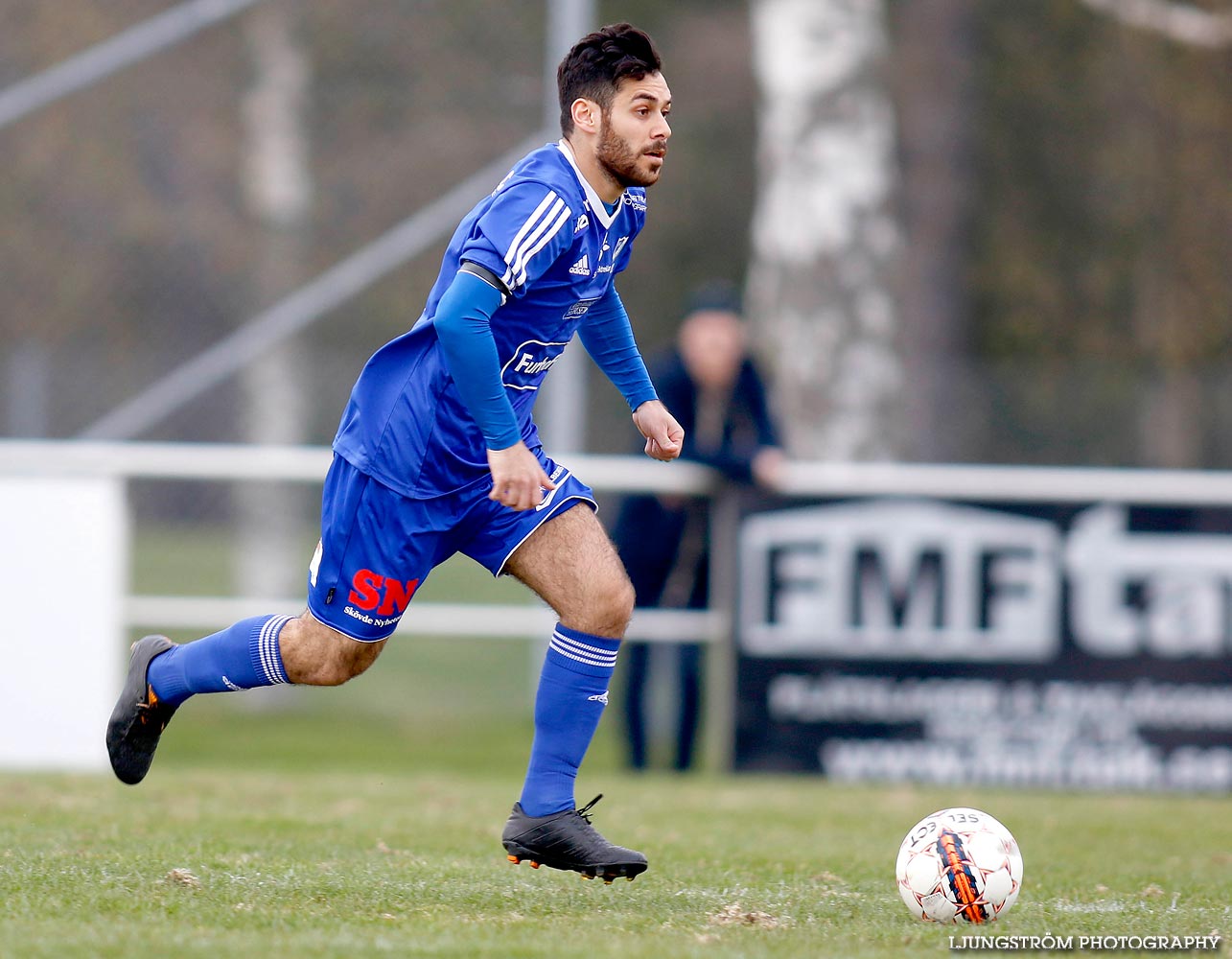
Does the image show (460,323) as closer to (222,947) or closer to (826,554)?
(222,947)

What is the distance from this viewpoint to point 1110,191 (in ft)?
74.4

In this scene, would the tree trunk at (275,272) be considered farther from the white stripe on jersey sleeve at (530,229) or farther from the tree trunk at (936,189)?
the white stripe on jersey sleeve at (530,229)

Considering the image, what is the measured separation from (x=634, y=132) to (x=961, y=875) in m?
2.08

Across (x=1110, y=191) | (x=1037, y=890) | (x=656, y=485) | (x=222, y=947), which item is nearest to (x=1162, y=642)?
(x=656, y=485)

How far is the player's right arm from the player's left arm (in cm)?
71

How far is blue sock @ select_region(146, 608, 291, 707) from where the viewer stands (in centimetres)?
484

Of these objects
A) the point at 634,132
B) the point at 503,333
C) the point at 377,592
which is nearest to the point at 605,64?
the point at 634,132

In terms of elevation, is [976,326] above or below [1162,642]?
above

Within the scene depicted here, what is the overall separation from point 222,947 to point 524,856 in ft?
3.61

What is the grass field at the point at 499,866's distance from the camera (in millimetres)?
3943

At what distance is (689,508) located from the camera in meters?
8.89

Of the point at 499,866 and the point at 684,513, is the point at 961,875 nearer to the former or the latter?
the point at 499,866

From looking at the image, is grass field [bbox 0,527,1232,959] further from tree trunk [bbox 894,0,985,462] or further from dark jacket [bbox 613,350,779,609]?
tree trunk [bbox 894,0,985,462]

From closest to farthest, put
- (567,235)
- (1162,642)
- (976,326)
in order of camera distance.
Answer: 1. (567,235)
2. (1162,642)
3. (976,326)
